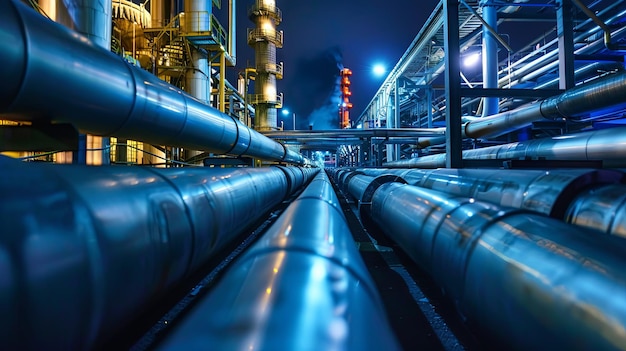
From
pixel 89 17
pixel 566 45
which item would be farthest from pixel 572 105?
pixel 89 17

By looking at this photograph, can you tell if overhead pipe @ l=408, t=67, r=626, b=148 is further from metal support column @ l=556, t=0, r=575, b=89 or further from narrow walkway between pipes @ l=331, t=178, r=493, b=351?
narrow walkway between pipes @ l=331, t=178, r=493, b=351

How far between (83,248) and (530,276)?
1.04 m

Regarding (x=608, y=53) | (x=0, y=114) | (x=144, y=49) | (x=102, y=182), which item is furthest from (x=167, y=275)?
(x=144, y=49)

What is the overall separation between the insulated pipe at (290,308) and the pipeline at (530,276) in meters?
0.36

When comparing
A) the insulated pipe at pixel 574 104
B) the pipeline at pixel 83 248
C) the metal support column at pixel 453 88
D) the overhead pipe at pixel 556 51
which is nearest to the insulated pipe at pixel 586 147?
the insulated pipe at pixel 574 104

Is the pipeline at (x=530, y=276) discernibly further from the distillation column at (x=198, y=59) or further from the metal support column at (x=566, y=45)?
the distillation column at (x=198, y=59)

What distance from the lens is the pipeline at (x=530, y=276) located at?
596 millimetres

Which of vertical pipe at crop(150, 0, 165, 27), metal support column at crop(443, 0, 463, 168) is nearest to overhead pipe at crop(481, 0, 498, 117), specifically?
metal support column at crop(443, 0, 463, 168)

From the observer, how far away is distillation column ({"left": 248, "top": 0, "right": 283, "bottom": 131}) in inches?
506

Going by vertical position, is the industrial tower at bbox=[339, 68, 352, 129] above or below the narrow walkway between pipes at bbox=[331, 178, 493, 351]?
above

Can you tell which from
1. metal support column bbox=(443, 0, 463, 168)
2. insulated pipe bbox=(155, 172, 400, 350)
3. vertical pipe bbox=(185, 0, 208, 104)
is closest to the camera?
insulated pipe bbox=(155, 172, 400, 350)

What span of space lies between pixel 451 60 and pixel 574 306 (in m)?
4.08

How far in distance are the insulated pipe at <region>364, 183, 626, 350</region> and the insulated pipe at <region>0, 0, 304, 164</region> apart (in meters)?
1.64

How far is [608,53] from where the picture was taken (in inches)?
215
